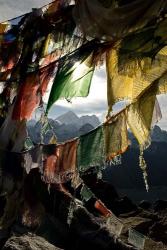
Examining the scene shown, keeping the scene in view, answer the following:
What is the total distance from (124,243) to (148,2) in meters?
9.19

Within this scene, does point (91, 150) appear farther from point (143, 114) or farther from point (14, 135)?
point (14, 135)

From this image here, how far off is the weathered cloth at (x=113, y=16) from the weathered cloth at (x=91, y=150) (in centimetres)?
161

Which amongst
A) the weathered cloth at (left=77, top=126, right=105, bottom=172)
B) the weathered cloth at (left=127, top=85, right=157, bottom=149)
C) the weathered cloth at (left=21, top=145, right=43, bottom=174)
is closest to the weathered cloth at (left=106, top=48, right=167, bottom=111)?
the weathered cloth at (left=127, top=85, right=157, bottom=149)

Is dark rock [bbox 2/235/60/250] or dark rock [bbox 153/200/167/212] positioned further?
dark rock [bbox 153/200/167/212]

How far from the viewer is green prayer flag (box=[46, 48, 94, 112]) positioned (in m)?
7.02

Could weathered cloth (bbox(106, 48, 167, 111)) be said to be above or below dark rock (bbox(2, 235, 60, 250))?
above

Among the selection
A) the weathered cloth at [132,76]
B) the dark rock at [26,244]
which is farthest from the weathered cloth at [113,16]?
the dark rock at [26,244]

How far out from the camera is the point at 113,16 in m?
5.80

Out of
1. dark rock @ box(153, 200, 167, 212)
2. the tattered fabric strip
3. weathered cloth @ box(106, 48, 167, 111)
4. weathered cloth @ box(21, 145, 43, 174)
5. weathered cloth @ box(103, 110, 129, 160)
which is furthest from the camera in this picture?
dark rock @ box(153, 200, 167, 212)

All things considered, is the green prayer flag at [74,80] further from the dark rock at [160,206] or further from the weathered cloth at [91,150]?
the dark rock at [160,206]

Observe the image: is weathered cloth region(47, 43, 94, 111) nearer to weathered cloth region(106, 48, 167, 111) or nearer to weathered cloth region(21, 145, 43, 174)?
weathered cloth region(106, 48, 167, 111)

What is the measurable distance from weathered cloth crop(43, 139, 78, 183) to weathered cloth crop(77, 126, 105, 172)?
183mm

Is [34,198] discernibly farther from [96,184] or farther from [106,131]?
[96,184]

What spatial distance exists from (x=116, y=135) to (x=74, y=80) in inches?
49.6
